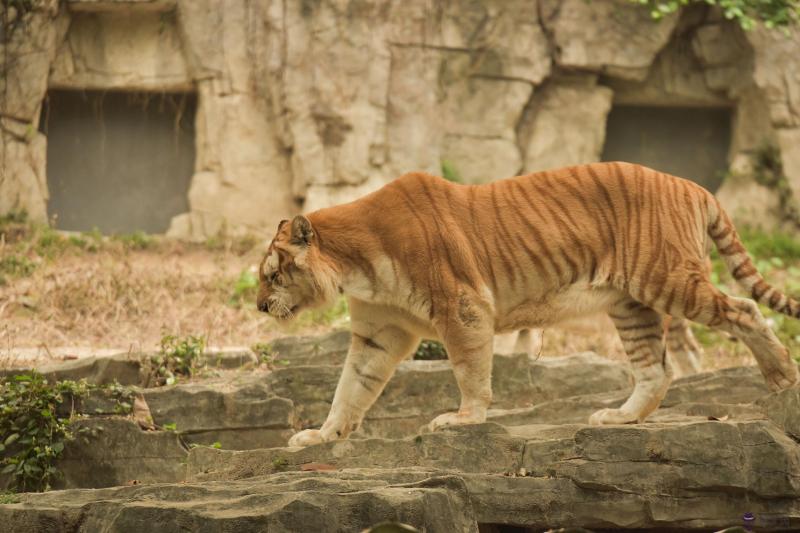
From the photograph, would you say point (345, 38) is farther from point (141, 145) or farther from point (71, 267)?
point (71, 267)

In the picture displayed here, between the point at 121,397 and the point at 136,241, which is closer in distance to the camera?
the point at 121,397

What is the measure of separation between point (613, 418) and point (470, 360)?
87cm

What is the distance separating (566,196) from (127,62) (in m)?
8.65

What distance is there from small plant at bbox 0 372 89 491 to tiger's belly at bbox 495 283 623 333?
8.42 feet

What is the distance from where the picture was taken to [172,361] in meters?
7.28

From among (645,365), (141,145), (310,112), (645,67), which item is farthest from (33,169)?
(645,365)

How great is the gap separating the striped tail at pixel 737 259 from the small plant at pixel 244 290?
611 centimetres

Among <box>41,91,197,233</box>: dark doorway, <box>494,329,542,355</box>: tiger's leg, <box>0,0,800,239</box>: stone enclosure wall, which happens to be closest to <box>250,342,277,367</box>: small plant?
<box>494,329,542,355</box>: tiger's leg

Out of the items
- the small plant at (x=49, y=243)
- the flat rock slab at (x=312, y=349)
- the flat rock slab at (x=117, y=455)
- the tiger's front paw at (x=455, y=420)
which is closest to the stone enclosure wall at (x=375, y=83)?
the small plant at (x=49, y=243)

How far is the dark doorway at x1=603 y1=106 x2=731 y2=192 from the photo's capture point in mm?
14211

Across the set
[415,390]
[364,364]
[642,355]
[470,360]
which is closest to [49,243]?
[415,390]

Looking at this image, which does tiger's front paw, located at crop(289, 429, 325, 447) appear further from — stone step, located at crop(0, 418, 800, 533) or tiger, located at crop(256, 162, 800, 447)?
stone step, located at crop(0, 418, 800, 533)

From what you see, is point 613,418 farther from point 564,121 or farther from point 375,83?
point 564,121

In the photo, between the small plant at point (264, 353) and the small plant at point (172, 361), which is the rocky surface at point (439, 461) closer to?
the small plant at point (172, 361)
